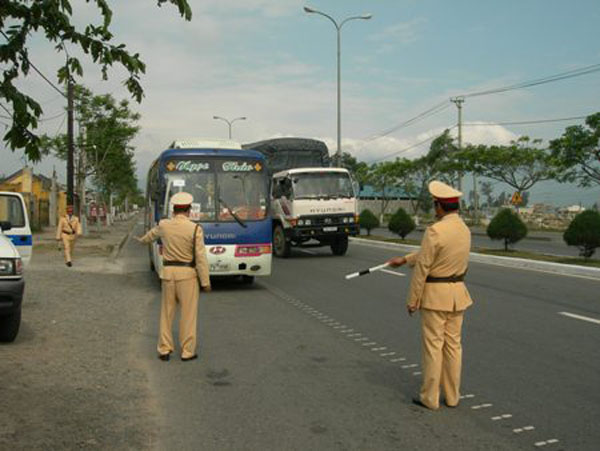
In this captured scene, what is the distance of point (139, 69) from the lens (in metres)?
4.10

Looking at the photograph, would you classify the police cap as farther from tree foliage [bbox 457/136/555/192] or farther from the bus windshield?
tree foliage [bbox 457/136/555/192]

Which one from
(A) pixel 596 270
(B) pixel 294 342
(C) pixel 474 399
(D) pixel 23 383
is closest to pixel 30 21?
(D) pixel 23 383

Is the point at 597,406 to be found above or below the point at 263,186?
below

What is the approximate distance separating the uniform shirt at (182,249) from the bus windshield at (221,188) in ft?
17.1

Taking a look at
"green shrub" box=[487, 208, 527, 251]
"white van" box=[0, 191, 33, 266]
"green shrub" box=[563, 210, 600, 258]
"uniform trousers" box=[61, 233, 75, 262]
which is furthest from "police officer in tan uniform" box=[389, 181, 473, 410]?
"green shrub" box=[487, 208, 527, 251]

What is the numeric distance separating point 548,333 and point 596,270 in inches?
291

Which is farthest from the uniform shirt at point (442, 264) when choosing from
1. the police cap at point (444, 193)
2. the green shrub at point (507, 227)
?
the green shrub at point (507, 227)

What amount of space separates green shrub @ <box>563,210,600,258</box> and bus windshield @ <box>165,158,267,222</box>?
9.45m

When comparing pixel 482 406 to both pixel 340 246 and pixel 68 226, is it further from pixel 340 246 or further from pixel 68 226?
pixel 340 246

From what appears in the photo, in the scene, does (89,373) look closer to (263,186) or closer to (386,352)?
(386,352)

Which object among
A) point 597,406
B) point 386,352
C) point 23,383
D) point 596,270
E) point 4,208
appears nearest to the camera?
point 597,406

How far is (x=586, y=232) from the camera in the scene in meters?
17.2

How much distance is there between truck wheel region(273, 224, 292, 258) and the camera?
1994 centimetres

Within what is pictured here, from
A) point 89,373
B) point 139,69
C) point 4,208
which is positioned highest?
point 139,69
